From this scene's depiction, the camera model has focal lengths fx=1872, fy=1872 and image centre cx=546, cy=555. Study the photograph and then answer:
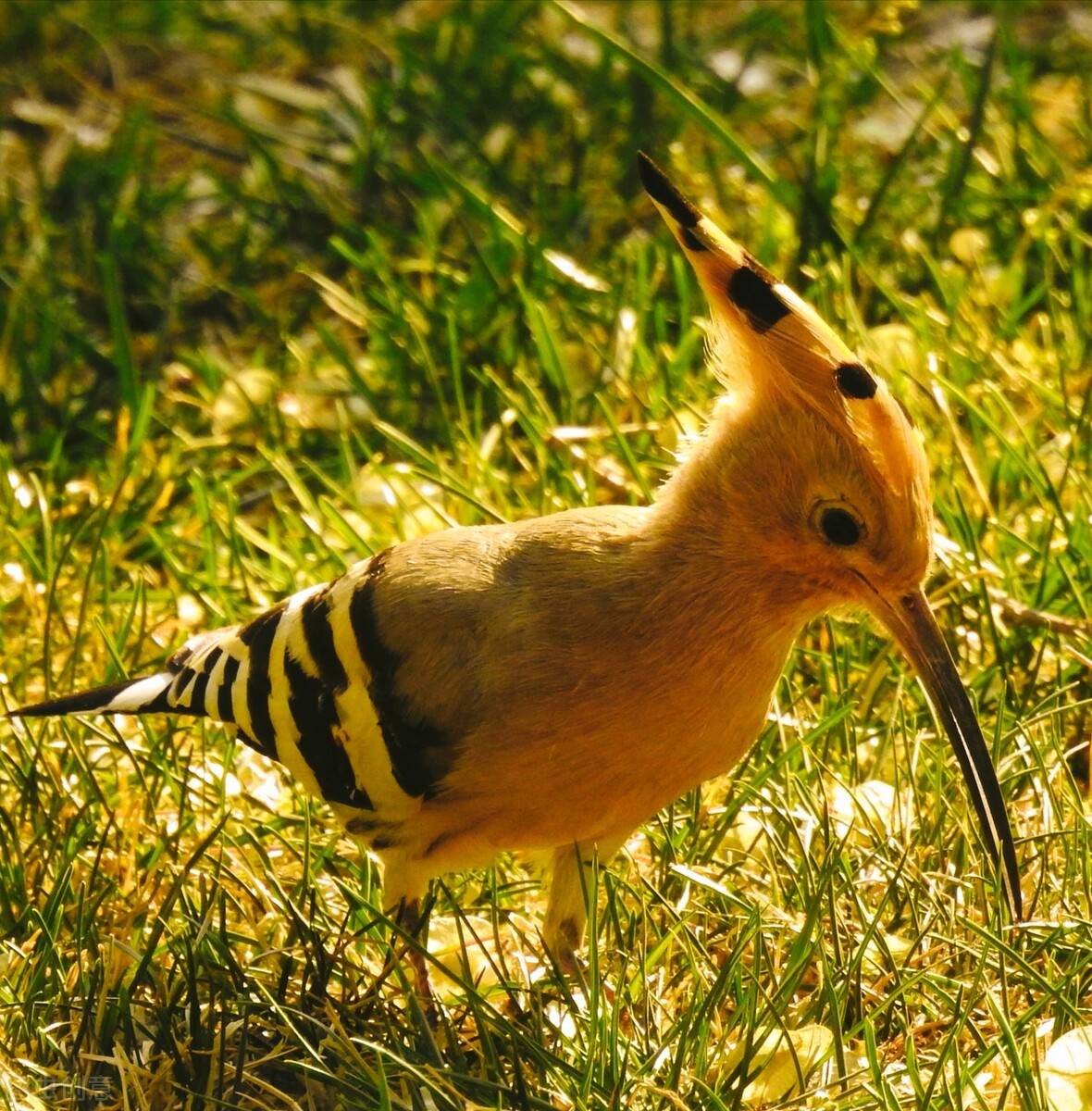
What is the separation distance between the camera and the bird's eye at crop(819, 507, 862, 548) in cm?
194

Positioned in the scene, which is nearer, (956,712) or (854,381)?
(854,381)

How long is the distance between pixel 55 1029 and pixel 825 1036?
81 centimetres

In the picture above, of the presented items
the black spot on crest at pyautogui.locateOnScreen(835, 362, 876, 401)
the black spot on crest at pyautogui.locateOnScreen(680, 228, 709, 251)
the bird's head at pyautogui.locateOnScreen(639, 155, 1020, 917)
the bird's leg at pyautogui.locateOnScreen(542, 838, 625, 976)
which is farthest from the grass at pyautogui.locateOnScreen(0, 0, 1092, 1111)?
the black spot on crest at pyautogui.locateOnScreen(680, 228, 709, 251)

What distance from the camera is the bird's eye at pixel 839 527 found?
1937 millimetres

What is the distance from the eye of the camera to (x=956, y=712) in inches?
80.2

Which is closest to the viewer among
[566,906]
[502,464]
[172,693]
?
[566,906]

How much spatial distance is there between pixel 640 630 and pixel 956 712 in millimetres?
365

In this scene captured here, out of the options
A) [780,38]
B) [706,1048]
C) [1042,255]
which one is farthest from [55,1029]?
[780,38]

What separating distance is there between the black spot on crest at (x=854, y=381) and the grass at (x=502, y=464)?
0.45m

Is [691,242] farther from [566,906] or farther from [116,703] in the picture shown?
[116,703]

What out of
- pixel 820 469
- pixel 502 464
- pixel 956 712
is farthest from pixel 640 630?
pixel 502 464

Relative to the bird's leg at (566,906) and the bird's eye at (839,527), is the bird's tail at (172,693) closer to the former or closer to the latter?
the bird's leg at (566,906)

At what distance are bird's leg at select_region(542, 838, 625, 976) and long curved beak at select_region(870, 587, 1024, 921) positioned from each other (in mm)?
396

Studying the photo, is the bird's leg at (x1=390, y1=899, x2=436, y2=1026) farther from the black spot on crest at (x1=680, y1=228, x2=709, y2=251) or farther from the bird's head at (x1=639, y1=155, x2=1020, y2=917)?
the black spot on crest at (x1=680, y1=228, x2=709, y2=251)
